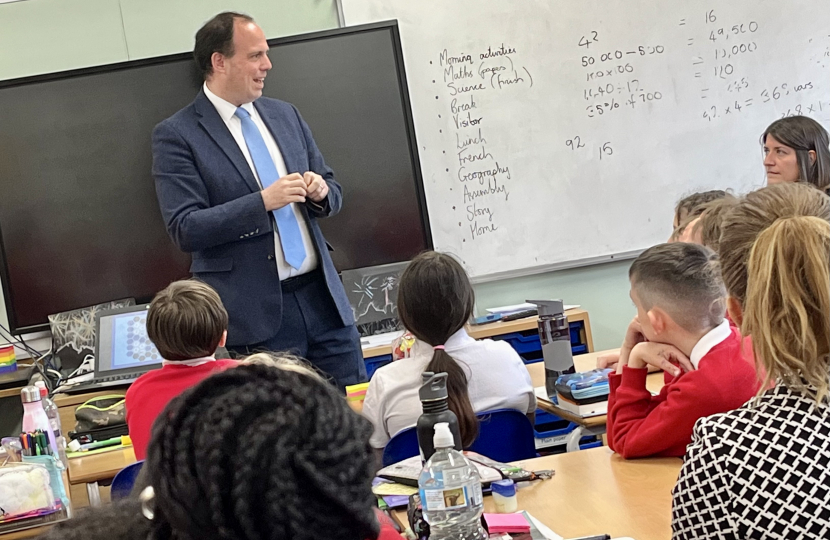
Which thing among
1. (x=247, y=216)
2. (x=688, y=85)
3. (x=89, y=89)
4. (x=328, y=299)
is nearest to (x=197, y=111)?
(x=247, y=216)

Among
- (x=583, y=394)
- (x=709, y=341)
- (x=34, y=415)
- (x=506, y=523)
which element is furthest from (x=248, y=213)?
(x=506, y=523)

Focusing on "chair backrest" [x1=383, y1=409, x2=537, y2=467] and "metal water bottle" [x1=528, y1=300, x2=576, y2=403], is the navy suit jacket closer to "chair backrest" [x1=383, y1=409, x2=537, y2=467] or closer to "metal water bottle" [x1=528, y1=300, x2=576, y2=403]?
"metal water bottle" [x1=528, y1=300, x2=576, y2=403]

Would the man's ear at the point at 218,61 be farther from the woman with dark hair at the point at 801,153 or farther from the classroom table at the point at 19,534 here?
the woman with dark hair at the point at 801,153

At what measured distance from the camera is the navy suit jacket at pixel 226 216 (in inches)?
115

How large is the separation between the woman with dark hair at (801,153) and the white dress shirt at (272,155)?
2.09m

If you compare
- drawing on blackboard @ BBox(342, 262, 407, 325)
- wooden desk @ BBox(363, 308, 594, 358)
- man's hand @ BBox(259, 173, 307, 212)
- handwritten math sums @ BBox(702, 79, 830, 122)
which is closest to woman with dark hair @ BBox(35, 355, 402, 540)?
man's hand @ BBox(259, 173, 307, 212)

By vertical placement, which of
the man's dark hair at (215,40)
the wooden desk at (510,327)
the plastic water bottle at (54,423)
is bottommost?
the wooden desk at (510,327)

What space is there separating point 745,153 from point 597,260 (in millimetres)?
973

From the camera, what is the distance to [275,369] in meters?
0.77

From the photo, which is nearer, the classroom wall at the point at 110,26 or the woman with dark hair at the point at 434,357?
the woman with dark hair at the point at 434,357

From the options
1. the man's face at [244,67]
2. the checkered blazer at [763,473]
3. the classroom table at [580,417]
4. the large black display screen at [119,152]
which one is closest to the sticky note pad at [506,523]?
the checkered blazer at [763,473]

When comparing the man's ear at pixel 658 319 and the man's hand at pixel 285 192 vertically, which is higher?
the man's hand at pixel 285 192

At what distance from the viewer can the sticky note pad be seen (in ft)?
4.99

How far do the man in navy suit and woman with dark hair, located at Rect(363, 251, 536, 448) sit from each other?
0.71 metres
